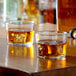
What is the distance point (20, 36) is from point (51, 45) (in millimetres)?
198

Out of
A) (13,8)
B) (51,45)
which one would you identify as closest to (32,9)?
(13,8)

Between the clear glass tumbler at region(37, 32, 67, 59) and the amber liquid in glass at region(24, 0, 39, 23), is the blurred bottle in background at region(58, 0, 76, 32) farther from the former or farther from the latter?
the amber liquid in glass at region(24, 0, 39, 23)

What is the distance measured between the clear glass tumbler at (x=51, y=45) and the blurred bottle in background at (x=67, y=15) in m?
0.45

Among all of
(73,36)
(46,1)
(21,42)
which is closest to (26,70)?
(21,42)

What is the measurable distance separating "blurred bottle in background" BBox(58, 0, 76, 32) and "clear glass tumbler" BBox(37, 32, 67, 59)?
1.48ft

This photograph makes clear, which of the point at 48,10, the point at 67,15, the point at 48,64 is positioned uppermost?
the point at 48,10

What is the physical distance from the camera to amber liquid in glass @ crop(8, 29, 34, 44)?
28.4 inches

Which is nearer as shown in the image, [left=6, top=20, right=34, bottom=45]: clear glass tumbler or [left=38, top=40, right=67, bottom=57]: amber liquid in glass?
[left=38, top=40, right=67, bottom=57]: amber liquid in glass

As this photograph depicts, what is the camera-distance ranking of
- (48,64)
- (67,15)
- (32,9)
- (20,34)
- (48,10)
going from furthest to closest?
(32,9), (48,10), (67,15), (20,34), (48,64)

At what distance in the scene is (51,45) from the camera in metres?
0.55

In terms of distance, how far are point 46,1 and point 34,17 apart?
293mm

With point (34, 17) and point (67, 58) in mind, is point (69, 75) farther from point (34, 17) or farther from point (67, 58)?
point (34, 17)

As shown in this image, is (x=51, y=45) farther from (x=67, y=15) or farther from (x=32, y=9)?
(x=32, y=9)

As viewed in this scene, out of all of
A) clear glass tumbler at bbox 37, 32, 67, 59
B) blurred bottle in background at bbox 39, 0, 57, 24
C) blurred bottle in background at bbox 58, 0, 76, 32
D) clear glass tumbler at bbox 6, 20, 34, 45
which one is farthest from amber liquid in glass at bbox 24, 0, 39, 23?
clear glass tumbler at bbox 37, 32, 67, 59
